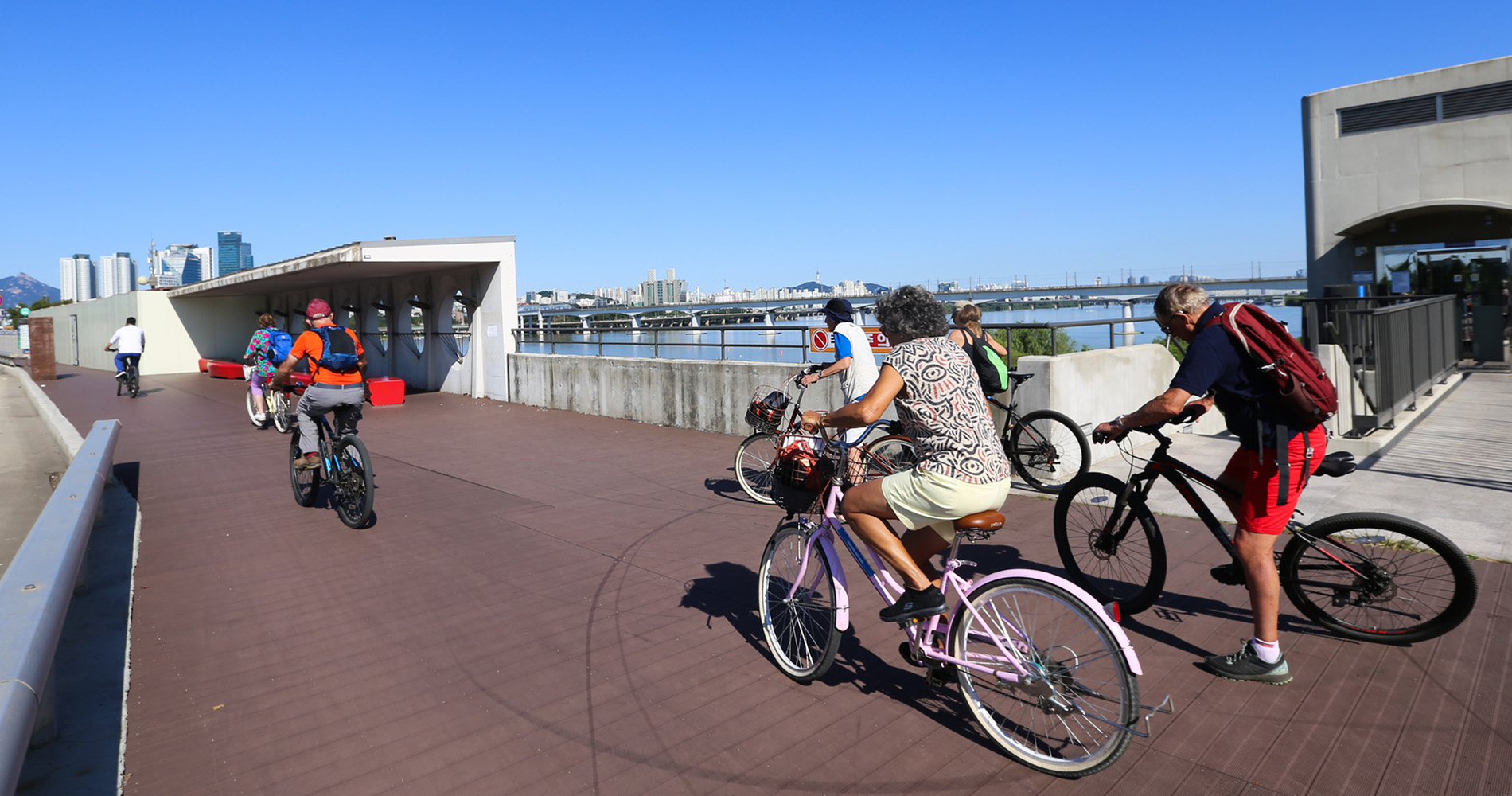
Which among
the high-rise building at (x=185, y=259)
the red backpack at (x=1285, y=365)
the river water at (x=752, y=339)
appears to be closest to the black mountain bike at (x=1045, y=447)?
the river water at (x=752, y=339)

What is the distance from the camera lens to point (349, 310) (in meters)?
26.7

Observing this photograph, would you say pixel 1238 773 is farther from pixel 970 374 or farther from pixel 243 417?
pixel 243 417

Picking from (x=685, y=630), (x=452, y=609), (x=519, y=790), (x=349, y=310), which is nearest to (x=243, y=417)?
(x=349, y=310)

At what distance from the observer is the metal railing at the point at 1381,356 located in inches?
359

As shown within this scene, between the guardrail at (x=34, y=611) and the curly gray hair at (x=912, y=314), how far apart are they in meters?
3.05

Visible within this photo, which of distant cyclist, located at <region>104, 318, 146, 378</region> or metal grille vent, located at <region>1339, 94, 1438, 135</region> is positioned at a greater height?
metal grille vent, located at <region>1339, 94, 1438, 135</region>

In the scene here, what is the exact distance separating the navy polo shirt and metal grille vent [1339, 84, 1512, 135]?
63.6 ft

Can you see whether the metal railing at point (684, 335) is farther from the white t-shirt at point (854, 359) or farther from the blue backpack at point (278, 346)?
the blue backpack at point (278, 346)

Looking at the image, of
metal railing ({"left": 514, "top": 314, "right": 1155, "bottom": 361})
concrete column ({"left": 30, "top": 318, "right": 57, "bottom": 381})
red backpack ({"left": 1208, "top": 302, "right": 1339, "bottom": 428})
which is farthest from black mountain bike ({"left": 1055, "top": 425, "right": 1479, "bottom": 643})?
concrete column ({"left": 30, "top": 318, "right": 57, "bottom": 381})

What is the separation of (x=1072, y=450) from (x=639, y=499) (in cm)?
382

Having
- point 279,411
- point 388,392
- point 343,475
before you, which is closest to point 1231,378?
point 343,475

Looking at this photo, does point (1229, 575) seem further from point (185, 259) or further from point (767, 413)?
point (185, 259)

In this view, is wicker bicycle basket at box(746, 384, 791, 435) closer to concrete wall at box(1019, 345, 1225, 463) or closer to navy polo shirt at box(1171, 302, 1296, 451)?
concrete wall at box(1019, 345, 1225, 463)

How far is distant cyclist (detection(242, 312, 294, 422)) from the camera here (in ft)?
38.7
